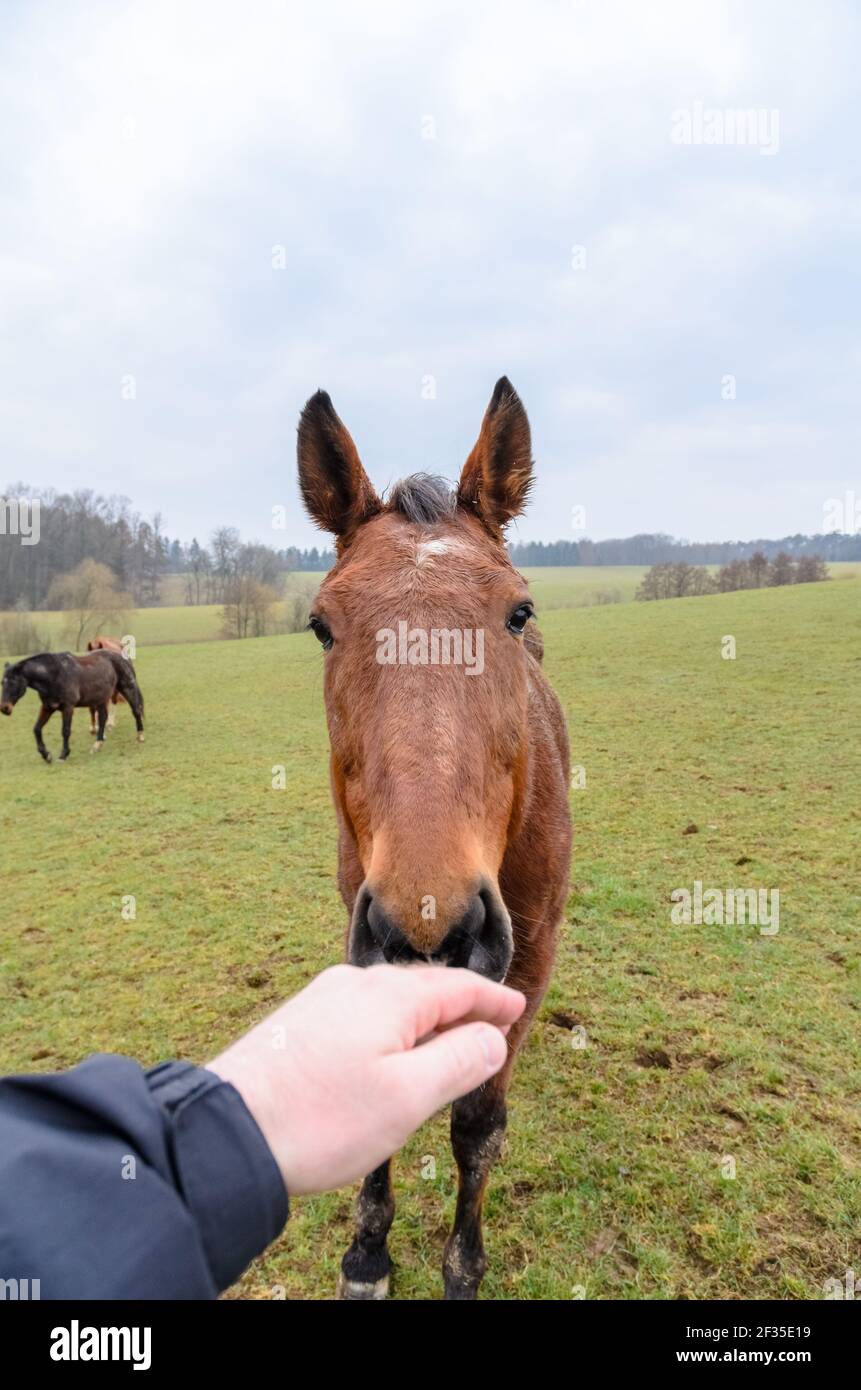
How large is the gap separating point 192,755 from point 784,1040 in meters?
14.3

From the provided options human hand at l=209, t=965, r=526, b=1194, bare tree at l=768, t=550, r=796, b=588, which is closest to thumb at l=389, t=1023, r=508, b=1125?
human hand at l=209, t=965, r=526, b=1194

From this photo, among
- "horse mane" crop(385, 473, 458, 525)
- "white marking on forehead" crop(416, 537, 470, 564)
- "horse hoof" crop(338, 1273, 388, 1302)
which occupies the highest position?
"horse mane" crop(385, 473, 458, 525)

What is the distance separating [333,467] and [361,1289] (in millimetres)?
4124

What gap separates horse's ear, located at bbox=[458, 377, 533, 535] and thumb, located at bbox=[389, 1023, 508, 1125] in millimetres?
2356

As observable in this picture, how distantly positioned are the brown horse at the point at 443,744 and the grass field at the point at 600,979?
84cm

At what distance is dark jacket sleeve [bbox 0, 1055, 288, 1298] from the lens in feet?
3.04

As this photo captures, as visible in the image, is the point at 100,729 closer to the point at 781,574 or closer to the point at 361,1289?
the point at 361,1289

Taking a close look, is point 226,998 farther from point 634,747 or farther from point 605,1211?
point 634,747

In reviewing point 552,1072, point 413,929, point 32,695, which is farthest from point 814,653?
point 32,695

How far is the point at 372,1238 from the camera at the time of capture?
3375 mm

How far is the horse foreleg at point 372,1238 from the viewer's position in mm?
3287

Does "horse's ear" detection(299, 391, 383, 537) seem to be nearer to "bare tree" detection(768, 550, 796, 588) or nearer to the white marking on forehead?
the white marking on forehead
